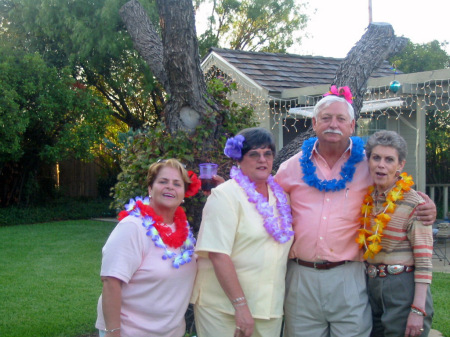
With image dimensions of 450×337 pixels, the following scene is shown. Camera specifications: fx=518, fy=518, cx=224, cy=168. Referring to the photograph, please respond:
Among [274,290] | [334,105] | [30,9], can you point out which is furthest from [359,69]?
[30,9]

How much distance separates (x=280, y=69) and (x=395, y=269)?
25.4 feet

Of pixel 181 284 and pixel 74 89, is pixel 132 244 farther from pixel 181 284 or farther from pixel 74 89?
pixel 74 89

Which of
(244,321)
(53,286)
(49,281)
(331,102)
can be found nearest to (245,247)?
(244,321)

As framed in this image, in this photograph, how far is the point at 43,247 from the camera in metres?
9.88

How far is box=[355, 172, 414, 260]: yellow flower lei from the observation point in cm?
271

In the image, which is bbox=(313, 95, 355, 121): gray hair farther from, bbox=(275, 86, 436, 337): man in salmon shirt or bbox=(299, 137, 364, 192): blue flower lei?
bbox=(299, 137, 364, 192): blue flower lei

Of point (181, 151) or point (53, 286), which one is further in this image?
point (53, 286)

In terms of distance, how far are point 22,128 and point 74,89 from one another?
2185mm

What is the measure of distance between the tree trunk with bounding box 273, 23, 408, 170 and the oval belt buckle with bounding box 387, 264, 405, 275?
1.64 metres

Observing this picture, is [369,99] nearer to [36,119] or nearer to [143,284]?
[143,284]

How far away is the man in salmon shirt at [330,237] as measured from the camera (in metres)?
2.75

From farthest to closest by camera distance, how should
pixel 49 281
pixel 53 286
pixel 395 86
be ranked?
pixel 395 86 → pixel 49 281 → pixel 53 286

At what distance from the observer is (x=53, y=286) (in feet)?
22.4

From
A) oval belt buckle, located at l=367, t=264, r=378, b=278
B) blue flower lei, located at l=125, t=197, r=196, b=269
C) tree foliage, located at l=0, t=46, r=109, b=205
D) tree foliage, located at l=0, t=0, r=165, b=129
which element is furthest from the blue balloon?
tree foliage, located at l=0, t=46, r=109, b=205
